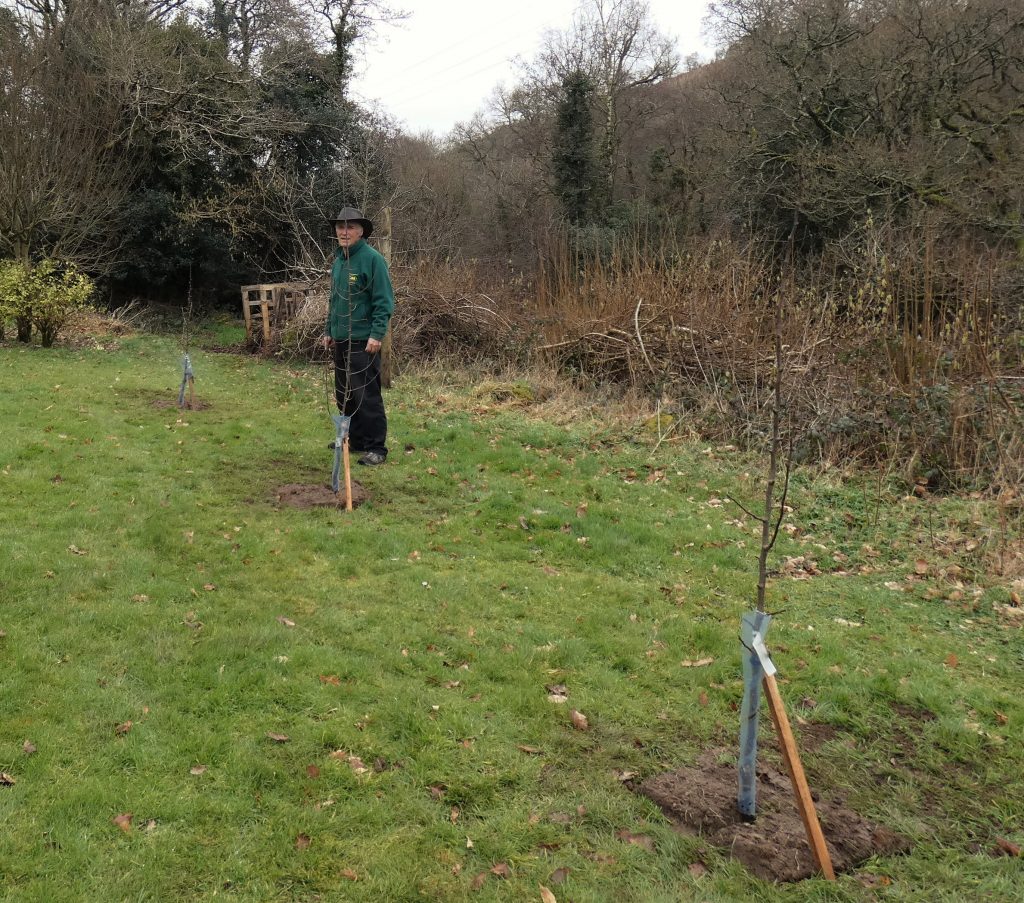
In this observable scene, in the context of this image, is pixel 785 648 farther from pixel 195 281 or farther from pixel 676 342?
pixel 195 281

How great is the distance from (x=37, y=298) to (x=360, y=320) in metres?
9.72

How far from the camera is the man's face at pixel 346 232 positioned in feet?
22.4

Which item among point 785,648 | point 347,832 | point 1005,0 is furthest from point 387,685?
point 1005,0

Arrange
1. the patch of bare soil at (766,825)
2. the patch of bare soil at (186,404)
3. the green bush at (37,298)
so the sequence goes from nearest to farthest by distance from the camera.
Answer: the patch of bare soil at (766,825) → the patch of bare soil at (186,404) → the green bush at (37,298)

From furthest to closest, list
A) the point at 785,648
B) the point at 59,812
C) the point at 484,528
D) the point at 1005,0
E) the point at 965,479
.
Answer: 1. the point at 1005,0
2. the point at 965,479
3. the point at 484,528
4. the point at 785,648
5. the point at 59,812

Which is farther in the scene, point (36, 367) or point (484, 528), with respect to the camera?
point (36, 367)

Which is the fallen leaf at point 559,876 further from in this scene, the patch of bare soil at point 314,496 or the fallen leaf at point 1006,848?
the patch of bare soil at point 314,496

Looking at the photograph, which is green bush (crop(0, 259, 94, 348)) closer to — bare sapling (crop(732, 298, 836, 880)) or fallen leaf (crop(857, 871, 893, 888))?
bare sapling (crop(732, 298, 836, 880))

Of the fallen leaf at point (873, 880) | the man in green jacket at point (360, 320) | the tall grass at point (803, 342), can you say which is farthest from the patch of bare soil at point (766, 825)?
the man in green jacket at point (360, 320)

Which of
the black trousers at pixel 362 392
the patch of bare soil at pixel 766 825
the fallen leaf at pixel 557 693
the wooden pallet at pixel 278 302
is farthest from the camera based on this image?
the wooden pallet at pixel 278 302

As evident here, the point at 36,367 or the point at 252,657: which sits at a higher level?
the point at 36,367

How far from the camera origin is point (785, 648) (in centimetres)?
439

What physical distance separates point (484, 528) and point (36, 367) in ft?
29.6

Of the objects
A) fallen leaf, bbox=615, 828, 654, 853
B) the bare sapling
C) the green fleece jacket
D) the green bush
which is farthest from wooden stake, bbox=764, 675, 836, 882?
the green bush
